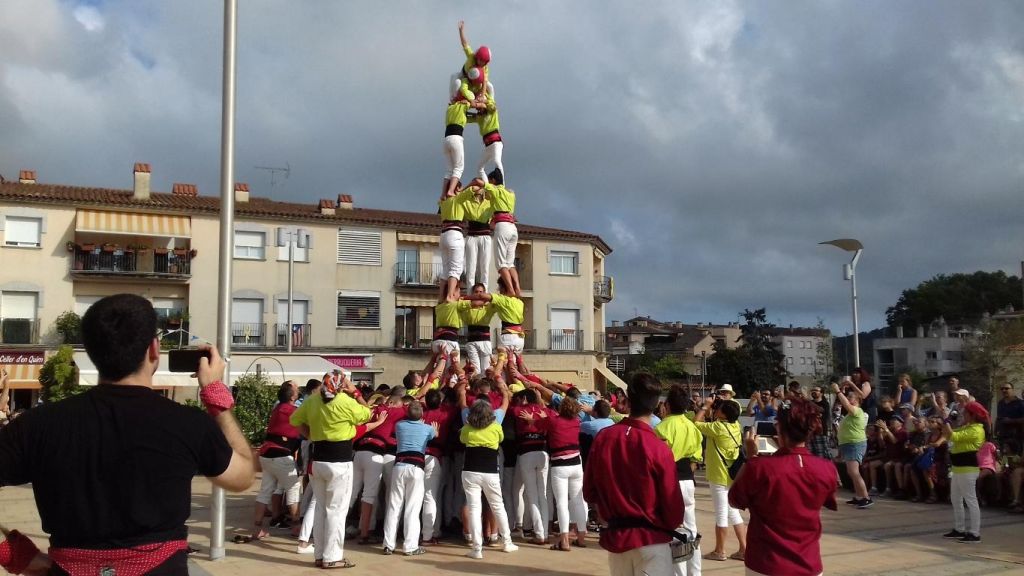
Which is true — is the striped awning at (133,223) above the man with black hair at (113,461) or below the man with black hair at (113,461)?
above

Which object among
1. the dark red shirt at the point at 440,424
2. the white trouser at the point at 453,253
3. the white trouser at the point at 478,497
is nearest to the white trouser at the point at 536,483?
the white trouser at the point at 478,497

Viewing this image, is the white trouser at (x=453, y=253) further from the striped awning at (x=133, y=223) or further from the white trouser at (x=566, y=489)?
the striped awning at (x=133, y=223)

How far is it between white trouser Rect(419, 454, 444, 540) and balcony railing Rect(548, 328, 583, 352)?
104 feet

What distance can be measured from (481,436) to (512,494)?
5.81 ft

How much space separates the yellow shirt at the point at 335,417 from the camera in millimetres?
8867

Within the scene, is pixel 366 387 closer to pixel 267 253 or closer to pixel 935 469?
pixel 935 469

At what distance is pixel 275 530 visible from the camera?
442 inches

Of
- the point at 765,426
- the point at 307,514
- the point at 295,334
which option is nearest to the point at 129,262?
the point at 295,334

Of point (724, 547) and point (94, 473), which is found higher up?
point (94, 473)

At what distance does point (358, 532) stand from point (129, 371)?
8246 mm

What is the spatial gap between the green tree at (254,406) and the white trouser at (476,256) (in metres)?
8.48

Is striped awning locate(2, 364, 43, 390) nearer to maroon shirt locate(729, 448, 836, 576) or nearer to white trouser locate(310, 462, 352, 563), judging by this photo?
white trouser locate(310, 462, 352, 563)

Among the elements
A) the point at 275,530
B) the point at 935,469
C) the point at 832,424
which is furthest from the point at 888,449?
the point at 275,530

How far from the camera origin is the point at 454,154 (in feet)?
46.2
